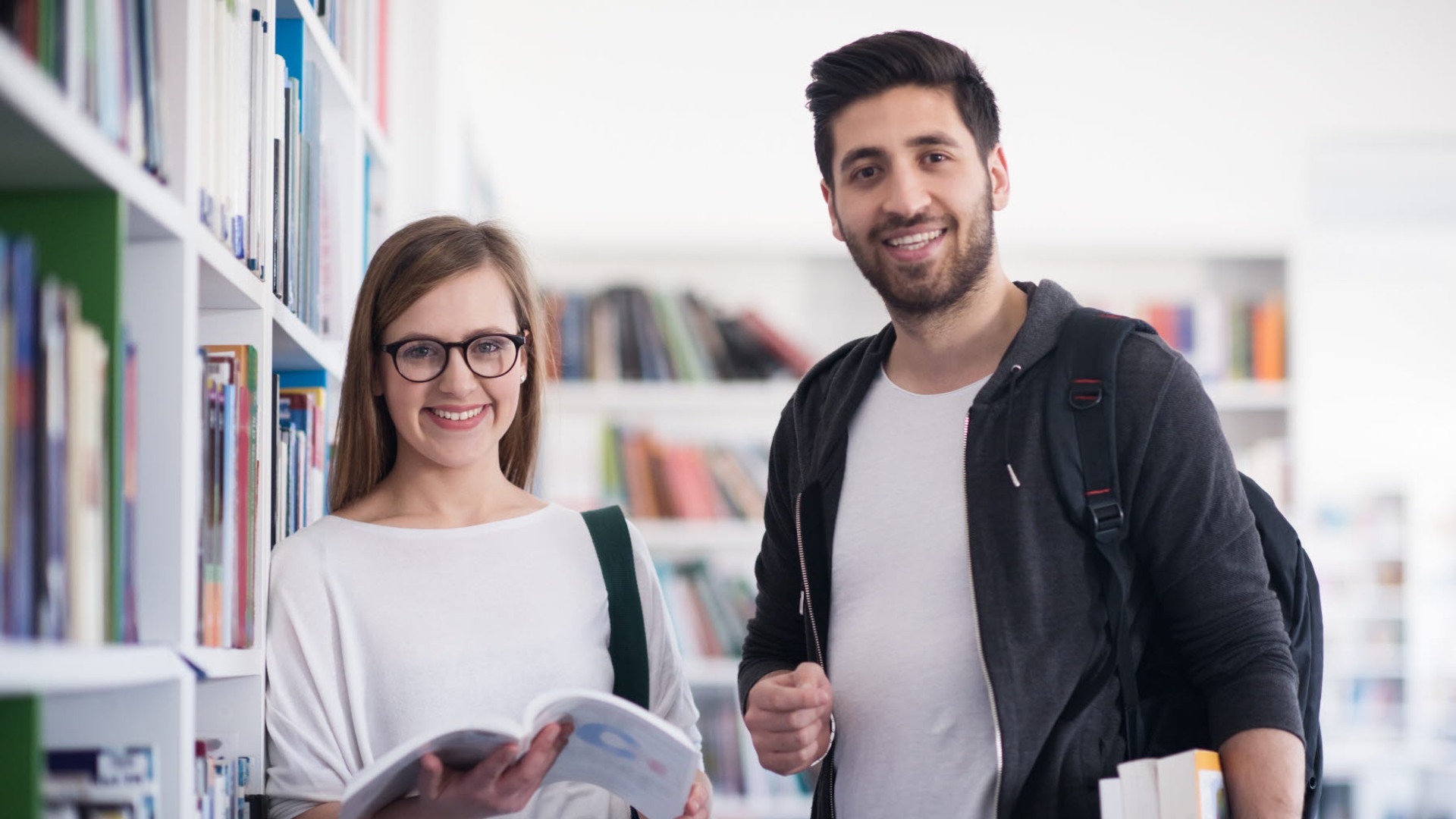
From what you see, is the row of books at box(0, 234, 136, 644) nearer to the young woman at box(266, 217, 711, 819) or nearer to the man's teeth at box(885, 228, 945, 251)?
the young woman at box(266, 217, 711, 819)

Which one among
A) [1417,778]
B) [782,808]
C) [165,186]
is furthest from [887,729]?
[1417,778]

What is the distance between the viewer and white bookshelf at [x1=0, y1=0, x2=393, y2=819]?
82 centimetres

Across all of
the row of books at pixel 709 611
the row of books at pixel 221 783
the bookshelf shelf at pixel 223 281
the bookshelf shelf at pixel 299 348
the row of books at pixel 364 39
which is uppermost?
the row of books at pixel 364 39

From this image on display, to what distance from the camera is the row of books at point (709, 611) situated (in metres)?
3.70

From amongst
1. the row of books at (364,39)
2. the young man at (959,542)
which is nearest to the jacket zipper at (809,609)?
the young man at (959,542)

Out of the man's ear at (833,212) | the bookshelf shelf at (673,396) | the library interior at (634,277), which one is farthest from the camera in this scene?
the bookshelf shelf at (673,396)

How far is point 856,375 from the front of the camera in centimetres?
166

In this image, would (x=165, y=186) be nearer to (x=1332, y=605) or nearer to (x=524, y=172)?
(x=524, y=172)

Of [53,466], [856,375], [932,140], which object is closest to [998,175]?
[932,140]

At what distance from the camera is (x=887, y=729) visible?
148 cm

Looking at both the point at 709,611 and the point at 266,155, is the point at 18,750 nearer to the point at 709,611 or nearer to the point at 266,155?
A: the point at 266,155

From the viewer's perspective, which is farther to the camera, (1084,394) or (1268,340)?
(1268,340)

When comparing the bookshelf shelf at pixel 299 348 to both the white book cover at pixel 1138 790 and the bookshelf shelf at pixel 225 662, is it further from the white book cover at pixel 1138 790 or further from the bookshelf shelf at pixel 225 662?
the white book cover at pixel 1138 790

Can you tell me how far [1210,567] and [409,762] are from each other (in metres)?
0.80
